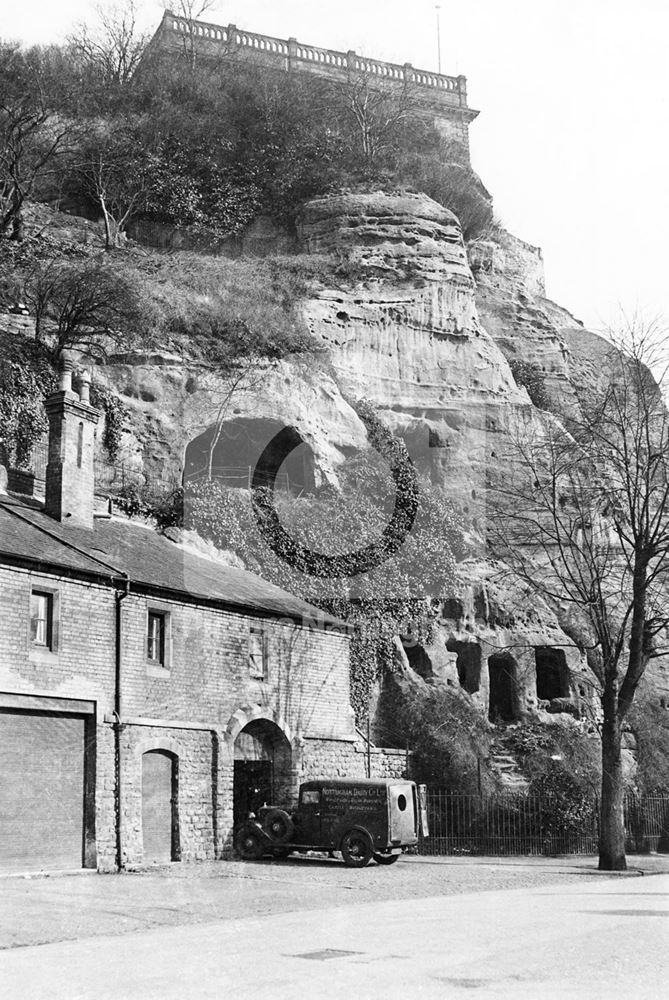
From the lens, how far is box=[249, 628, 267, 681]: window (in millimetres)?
24797

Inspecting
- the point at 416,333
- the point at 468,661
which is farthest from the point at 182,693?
the point at 416,333

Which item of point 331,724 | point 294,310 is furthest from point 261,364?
point 331,724

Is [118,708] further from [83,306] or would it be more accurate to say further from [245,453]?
[83,306]

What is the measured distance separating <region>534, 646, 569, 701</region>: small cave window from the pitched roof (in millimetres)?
10023

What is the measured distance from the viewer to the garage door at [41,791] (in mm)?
18688

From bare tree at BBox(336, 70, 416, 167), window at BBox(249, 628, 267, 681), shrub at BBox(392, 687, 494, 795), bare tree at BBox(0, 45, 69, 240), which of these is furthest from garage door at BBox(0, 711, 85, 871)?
bare tree at BBox(336, 70, 416, 167)

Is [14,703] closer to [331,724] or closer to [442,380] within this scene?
[331,724]

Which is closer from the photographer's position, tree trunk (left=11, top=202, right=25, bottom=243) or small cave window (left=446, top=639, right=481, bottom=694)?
small cave window (left=446, top=639, right=481, bottom=694)

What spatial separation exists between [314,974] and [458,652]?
1002 inches

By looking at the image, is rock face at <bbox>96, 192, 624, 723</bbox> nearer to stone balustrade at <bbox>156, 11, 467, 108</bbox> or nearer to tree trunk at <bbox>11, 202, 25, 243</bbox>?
tree trunk at <bbox>11, 202, 25, 243</bbox>

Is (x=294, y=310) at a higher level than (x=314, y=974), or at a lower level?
higher

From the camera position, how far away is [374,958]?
383 inches

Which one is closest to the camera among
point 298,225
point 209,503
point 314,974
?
point 314,974

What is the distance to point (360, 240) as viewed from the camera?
41.0 m
